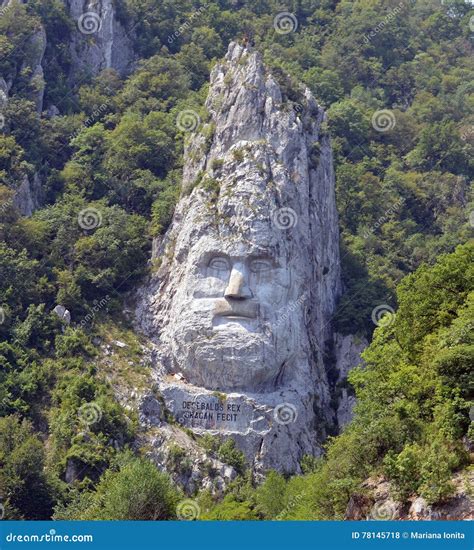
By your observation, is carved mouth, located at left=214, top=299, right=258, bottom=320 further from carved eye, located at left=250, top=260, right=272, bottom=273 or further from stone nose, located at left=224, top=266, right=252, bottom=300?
carved eye, located at left=250, top=260, right=272, bottom=273

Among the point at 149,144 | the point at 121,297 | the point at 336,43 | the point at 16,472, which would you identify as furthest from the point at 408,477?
the point at 336,43

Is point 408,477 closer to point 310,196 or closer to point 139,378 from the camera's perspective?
point 139,378

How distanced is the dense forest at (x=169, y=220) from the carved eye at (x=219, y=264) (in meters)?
4.44

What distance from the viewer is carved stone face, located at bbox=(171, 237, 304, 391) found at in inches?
2014

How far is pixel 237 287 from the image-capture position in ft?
171

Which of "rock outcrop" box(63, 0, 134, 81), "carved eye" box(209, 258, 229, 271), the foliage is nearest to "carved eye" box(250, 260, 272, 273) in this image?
"carved eye" box(209, 258, 229, 271)

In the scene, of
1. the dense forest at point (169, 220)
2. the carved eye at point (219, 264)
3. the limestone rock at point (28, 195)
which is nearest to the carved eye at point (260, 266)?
the carved eye at point (219, 264)

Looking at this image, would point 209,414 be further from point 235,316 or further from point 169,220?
point 169,220

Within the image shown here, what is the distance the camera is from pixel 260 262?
53.0 meters

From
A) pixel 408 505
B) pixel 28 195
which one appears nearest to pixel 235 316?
pixel 28 195

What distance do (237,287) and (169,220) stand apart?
728 centimetres

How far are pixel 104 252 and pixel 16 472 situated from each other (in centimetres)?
1318

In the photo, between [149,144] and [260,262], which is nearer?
[260,262]

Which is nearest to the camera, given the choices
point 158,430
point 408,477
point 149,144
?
point 408,477
